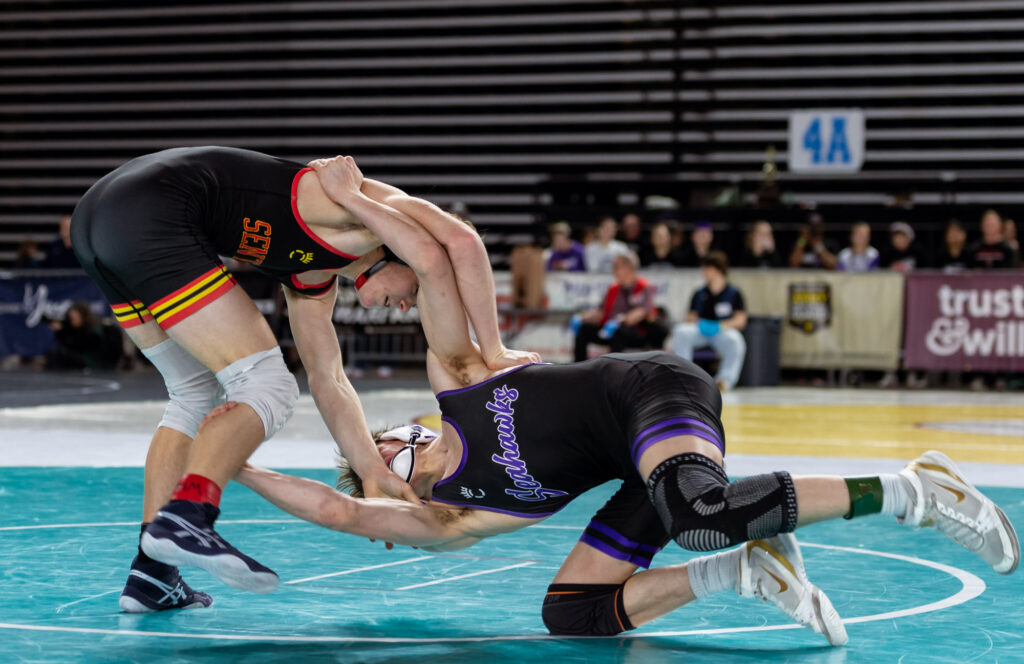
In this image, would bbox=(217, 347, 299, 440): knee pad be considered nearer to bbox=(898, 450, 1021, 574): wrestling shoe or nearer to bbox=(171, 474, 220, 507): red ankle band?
bbox=(171, 474, 220, 507): red ankle band

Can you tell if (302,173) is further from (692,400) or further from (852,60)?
(852,60)

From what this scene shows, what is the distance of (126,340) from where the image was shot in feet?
46.5

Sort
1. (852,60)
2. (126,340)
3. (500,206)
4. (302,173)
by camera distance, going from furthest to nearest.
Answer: (500,206)
(852,60)
(126,340)
(302,173)

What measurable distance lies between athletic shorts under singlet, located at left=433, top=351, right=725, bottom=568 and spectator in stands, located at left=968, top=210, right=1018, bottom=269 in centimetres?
983

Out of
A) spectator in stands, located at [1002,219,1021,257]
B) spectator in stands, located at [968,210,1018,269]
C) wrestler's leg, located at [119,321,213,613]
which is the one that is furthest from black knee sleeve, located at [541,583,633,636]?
spectator in stands, located at [1002,219,1021,257]

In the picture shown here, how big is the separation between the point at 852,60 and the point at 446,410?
14795mm

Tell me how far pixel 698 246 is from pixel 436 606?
9.58 m

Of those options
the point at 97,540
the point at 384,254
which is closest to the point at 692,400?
the point at 384,254

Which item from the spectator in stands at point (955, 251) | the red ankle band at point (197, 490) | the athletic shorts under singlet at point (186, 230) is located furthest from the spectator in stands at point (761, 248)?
the red ankle band at point (197, 490)

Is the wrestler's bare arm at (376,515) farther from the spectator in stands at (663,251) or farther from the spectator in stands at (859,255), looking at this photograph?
the spectator in stands at (859,255)

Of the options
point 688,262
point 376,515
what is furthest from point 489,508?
point 688,262

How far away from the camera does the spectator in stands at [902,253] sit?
12.5 m

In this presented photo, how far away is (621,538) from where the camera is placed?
3109 millimetres

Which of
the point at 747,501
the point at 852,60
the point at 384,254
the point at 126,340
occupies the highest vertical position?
the point at 852,60
